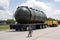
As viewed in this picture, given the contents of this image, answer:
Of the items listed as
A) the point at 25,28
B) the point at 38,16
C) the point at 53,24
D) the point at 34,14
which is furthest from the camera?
the point at 53,24

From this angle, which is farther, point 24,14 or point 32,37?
point 24,14

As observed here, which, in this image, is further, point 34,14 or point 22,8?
point 34,14

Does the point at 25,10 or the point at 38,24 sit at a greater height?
the point at 25,10

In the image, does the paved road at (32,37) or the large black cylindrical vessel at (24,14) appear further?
the large black cylindrical vessel at (24,14)

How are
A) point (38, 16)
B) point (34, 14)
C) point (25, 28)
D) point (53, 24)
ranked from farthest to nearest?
point (53, 24) → point (38, 16) → point (34, 14) → point (25, 28)

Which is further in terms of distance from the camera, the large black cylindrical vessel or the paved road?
the large black cylindrical vessel

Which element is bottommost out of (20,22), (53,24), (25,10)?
(53,24)

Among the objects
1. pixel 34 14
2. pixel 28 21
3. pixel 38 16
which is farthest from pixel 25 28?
pixel 38 16

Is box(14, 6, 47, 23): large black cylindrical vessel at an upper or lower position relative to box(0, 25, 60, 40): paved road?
upper

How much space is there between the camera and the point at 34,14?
3672 centimetres

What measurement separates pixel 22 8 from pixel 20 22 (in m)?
2.63

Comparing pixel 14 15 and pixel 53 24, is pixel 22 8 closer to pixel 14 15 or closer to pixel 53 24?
pixel 14 15

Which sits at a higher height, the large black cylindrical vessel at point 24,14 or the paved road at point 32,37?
the large black cylindrical vessel at point 24,14

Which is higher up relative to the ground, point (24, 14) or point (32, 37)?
point (24, 14)
